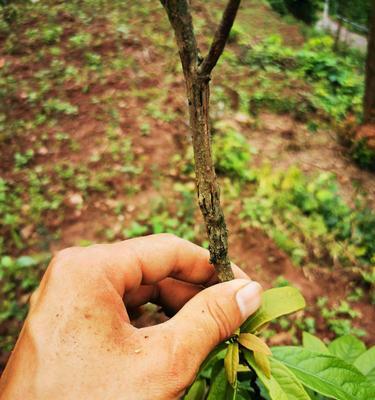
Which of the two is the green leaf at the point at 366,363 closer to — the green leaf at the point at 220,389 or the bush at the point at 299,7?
the green leaf at the point at 220,389

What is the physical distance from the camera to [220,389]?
4.02ft

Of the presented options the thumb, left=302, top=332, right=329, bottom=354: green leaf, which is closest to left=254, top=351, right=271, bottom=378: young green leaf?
the thumb

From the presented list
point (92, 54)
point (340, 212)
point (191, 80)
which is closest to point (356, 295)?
point (340, 212)

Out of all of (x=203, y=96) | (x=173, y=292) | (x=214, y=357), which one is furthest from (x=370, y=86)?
(x=203, y=96)

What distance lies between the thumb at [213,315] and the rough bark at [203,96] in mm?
132

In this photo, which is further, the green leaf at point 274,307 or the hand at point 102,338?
the green leaf at point 274,307

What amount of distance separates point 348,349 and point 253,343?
0.91 m

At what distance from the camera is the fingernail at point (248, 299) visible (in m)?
1.14

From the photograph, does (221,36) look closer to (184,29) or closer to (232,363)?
(184,29)

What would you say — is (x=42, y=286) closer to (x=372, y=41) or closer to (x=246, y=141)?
(x=246, y=141)

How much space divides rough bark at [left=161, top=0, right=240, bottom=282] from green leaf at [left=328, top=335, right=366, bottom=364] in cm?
109

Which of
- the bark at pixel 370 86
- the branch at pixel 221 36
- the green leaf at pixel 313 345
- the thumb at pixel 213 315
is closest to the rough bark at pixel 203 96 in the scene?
the branch at pixel 221 36

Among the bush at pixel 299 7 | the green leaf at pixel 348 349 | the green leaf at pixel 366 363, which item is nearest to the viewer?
the green leaf at pixel 366 363

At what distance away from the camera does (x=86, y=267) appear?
116 cm
